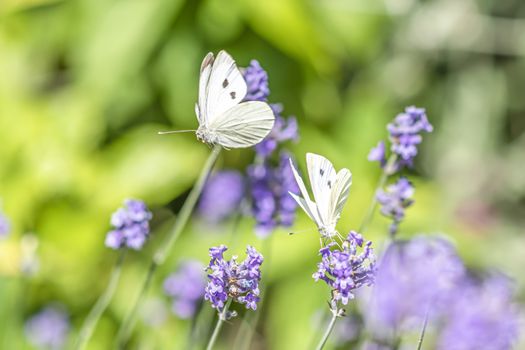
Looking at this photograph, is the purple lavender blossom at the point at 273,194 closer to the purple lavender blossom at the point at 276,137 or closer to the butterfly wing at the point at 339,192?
the purple lavender blossom at the point at 276,137

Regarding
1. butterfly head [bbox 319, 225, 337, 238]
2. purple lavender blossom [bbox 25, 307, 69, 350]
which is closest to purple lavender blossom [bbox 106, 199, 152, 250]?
butterfly head [bbox 319, 225, 337, 238]

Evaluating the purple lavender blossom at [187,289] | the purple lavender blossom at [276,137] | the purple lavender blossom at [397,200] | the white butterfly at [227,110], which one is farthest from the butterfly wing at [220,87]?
the purple lavender blossom at [187,289]

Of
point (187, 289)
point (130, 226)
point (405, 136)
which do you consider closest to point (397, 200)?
point (405, 136)

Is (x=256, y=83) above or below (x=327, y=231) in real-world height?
above

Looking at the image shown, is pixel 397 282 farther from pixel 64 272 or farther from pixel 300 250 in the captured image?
pixel 64 272

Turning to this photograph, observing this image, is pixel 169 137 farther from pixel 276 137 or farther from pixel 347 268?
pixel 347 268

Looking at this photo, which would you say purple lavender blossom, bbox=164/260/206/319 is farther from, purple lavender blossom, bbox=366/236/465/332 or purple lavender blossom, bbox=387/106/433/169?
purple lavender blossom, bbox=387/106/433/169

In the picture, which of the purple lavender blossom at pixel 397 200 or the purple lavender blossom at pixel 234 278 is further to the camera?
the purple lavender blossom at pixel 397 200
